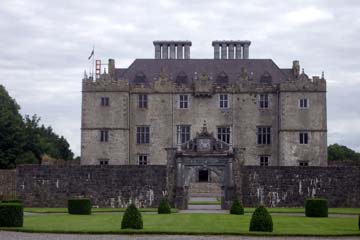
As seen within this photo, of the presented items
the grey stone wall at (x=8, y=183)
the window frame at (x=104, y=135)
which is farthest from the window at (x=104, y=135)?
the grey stone wall at (x=8, y=183)

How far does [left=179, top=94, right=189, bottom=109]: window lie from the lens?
7169 centimetres

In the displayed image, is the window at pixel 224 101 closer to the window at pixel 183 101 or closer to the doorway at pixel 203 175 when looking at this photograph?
the window at pixel 183 101

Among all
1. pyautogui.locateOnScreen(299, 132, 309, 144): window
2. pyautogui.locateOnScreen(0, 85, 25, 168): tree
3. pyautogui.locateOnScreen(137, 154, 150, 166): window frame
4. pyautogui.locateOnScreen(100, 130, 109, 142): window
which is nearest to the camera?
pyautogui.locateOnScreen(299, 132, 309, 144): window

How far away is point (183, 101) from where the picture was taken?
235ft

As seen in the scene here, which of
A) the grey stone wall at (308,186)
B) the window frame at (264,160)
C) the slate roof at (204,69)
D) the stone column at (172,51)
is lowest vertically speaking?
the grey stone wall at (308,186)

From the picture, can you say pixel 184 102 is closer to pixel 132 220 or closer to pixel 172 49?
pixel 172 49

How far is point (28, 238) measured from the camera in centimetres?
2733

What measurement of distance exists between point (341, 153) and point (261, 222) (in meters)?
85.8

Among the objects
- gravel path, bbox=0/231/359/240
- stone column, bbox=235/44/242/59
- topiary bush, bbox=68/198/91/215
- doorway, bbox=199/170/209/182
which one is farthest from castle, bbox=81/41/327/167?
gravel path, bbox=0/231/359/240

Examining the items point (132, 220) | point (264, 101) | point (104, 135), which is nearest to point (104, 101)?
point (104, 135)

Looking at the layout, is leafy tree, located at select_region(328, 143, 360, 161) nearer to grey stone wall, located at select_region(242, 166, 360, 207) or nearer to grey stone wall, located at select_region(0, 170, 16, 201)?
grey stone wall, located at select_region(242, 166, 360, 207)

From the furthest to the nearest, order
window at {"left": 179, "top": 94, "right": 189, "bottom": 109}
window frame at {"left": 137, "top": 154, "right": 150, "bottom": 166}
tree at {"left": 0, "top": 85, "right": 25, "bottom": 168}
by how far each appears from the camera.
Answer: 1. tree at {"left": 0, "top": 85, "right": 25, "bottom": 168}
2. window at {"left": 179, "top": 94, "right": 189, "bottom": 109}
3. window frame at {"left": 137, "top": 154, "right": 150, "bottom": 166}

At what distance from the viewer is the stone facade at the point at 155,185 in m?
55.4

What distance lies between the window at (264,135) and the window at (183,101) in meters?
6.98
